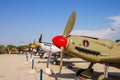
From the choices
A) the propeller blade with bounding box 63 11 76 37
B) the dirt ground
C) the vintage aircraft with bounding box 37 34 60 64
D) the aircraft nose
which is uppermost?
the propeller blade with bounding box 63 11 76 37

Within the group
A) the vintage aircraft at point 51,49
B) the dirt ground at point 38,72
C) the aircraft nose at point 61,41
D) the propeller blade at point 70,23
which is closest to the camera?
the aircraft nose at point 61,41

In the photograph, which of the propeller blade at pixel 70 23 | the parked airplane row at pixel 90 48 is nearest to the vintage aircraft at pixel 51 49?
the propeller blade at pixel 70 23

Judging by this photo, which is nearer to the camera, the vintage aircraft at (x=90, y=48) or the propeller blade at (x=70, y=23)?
the vintage aircraft at (x=90, y=48)

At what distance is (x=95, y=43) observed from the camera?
1224cm

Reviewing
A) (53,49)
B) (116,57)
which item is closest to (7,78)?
(116,57)

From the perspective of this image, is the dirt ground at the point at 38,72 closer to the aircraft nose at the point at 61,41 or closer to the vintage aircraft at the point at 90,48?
the vintage aircraft at the point at 90,48

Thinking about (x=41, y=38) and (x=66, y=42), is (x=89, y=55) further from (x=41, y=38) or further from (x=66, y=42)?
(x=41, y=38)

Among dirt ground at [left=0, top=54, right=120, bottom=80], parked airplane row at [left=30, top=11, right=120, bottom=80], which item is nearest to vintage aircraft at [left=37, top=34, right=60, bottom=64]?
dirt ground at [left=0, top=54, right=120, bottom=80]

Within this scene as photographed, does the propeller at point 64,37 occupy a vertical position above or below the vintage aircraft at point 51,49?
above

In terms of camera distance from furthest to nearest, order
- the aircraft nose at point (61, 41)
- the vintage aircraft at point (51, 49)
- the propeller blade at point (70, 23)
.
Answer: the vintage aircraft at point (51, 49) → the propeller blade at point (70, 23) → the aircraft nose at point (61, 41)

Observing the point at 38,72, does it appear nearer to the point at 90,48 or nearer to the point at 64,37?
the point at 64,37

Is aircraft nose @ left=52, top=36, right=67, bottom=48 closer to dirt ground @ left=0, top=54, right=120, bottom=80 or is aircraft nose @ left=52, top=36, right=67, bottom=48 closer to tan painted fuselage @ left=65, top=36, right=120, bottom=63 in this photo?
tan painted fuselage @ left=65, top=36, right=120, bottom=63

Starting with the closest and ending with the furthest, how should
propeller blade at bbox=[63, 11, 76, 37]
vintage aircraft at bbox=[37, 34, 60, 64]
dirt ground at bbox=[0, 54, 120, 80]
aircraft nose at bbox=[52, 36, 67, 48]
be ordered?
aircraft nose at bbox=[52, 36, 67, 48] < propeller blade at bbox=[63, 11, 76, 37] < dirt ground at bbox=[0, 54, 120, 80] < vintage aircraft at bbox=[37, 34, 60, 64]

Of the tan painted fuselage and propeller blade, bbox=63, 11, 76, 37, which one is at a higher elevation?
propeller blade, bbox=63, 11, 76, 37
